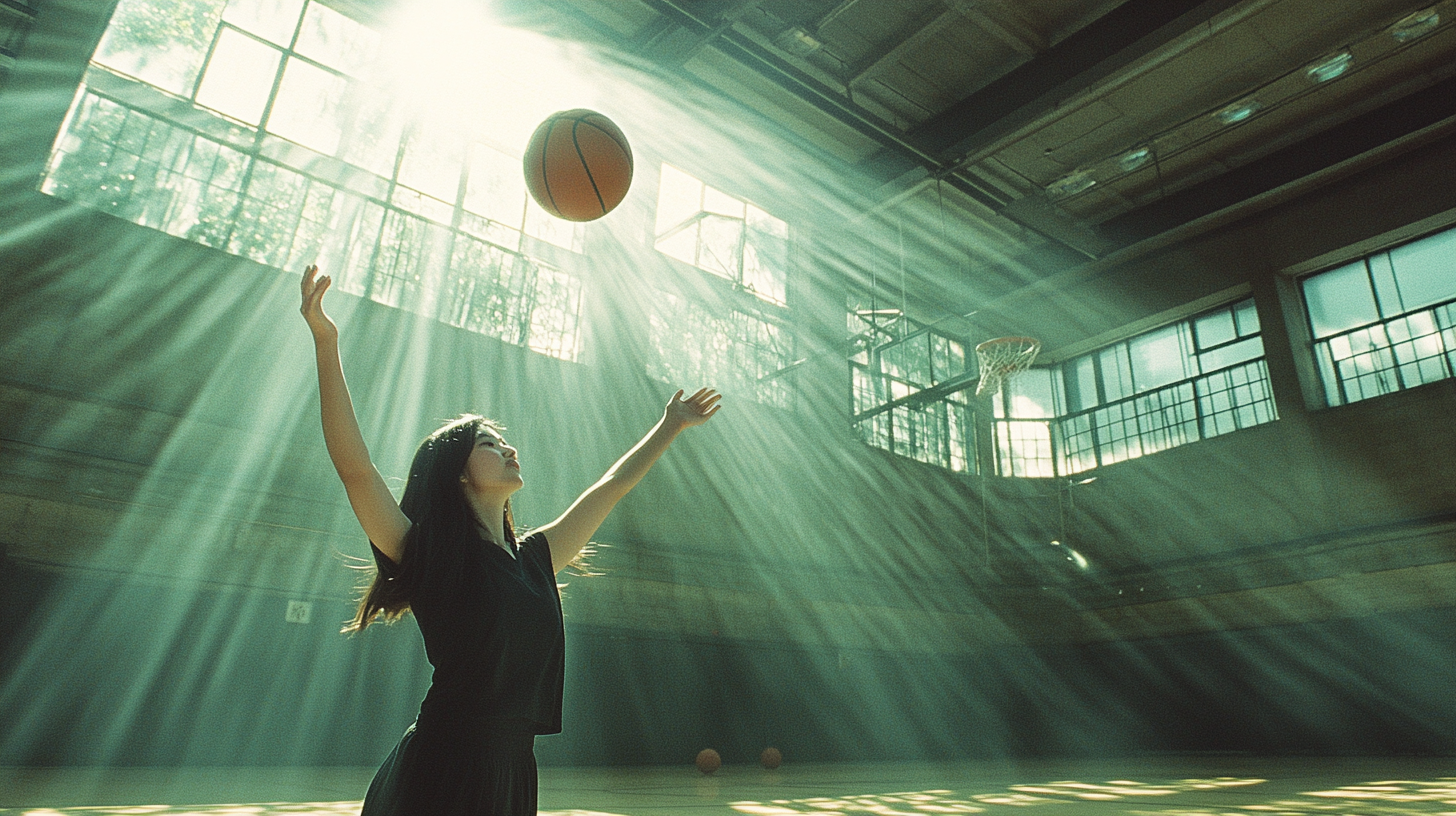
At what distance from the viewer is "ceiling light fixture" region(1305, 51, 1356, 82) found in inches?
333

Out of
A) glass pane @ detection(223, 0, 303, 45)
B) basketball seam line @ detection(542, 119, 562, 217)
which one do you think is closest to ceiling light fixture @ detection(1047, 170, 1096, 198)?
basketball seam line @ detection(542, 119, 562, 217)

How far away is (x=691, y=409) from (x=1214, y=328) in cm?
1157

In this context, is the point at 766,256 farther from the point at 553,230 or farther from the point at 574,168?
the point at 574,168

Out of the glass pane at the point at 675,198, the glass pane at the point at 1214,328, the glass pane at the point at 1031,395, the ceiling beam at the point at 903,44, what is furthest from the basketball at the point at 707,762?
the glass pane at the point at 1214,328

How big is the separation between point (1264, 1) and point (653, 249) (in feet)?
22.4

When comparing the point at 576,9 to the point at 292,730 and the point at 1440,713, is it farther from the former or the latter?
the point at 1440,713

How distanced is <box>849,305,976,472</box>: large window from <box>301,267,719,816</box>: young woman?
9.31 meters

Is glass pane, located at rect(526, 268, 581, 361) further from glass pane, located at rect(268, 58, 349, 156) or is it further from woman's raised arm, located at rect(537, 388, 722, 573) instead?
woman's raised arm, located at rect(537, 388, 722, 573)

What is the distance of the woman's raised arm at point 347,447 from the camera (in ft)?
4.90

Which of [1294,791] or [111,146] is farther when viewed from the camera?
[111,146]

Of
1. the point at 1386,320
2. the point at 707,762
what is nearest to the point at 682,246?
the point at 707,762

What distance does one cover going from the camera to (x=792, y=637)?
9961 millimetres

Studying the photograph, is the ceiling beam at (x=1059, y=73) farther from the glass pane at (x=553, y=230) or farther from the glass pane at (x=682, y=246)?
the glass pane at (x=553, y=230)

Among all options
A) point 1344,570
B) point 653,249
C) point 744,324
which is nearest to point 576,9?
point 653,249
